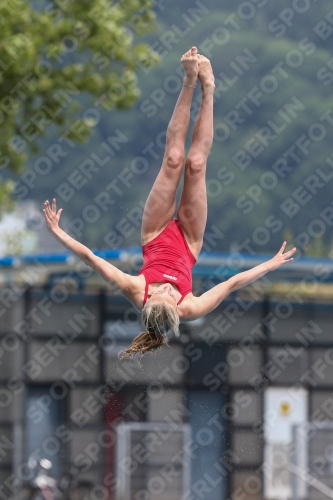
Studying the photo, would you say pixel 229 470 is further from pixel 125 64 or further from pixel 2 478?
pixel 125 64

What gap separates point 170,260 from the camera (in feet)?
25.2

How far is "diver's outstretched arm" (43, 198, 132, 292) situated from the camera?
7.23 meters

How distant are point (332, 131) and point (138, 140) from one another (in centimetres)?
1079

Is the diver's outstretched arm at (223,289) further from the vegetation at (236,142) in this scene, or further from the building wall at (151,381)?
the vegetation at (236,142)

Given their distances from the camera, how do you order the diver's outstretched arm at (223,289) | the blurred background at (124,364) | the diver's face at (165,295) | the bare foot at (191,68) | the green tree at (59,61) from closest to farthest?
1. the diver's face at (165,295)
2. the diver's outstretched arm at (223,289)
3. the bare foot at (191,68)
4. the blurred background at (124,364)
5. the green tree at (59,61)

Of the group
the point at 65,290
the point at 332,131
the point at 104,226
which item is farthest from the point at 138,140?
the point at 65,290

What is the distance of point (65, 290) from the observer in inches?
524

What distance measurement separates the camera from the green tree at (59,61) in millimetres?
16859

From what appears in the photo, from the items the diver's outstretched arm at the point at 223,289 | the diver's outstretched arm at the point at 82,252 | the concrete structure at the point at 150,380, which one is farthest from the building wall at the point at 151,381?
the diver's outstretched arm at the point at 82,252

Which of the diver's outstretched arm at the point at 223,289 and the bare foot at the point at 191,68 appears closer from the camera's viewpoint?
the diver's outstretched arm at the point at 223,289

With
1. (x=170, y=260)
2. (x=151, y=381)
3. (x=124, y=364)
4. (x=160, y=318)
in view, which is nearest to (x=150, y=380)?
(x=151, y=381)

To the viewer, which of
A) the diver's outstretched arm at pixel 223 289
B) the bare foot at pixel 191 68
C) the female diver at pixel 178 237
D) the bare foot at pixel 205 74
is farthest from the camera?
the bare foot at pixel 205 74

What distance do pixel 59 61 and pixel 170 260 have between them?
10.9 m

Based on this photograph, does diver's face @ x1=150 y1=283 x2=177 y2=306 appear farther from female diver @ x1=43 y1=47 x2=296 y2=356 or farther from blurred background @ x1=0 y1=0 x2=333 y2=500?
blurred background @ x1=0 y1=0 x2=333 y2=500
